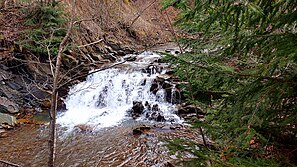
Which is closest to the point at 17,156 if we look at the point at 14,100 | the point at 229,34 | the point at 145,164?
the point at 145,164

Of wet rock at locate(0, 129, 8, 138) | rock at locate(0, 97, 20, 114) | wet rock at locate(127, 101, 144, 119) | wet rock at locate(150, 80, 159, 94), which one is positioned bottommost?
wet rock at locate(0, 129, 8, 138)

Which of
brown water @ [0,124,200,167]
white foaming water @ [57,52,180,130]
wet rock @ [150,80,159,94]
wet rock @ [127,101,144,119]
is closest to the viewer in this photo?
brown water @ [0,124,200,167]

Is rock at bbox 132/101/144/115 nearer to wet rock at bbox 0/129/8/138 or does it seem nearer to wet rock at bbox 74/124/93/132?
wet rock at bbox 74/124/93/132

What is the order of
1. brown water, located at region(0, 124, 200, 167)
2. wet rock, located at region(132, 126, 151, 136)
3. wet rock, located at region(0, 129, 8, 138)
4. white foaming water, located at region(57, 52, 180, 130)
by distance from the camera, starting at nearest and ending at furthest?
brown water, located at region(0, 124, 200, 167), wet rock, located at region(0, 129, 8, 138), wet rock, located at region(132, 126, 151, 136), white foaming water, located at region(57, 52, 180, 130)

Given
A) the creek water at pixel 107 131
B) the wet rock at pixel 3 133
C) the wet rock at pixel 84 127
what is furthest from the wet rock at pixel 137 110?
the wet rock at pixel 3 133

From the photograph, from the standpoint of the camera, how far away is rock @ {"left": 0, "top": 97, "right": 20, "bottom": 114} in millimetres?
8470

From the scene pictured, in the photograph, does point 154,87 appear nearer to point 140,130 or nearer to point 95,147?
point 140,130

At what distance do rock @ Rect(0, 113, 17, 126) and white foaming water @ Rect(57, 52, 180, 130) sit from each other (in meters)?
1.41

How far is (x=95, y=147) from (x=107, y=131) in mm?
1185

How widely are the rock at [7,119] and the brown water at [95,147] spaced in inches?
14.3

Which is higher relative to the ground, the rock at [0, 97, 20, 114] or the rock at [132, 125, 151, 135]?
the rock at [0, 97, 20, 114]

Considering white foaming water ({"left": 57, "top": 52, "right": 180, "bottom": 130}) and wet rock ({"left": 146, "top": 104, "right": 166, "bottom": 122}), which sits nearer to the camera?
wet rock ({"left": 146, "top": 104, "right": 166, "bottom": 122})

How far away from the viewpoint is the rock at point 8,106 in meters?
8.47

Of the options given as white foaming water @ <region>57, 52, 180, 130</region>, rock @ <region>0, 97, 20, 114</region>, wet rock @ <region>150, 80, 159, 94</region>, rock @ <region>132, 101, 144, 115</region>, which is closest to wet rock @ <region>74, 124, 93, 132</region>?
white foaming water @ <region>57, 52, 180, 130</region>
